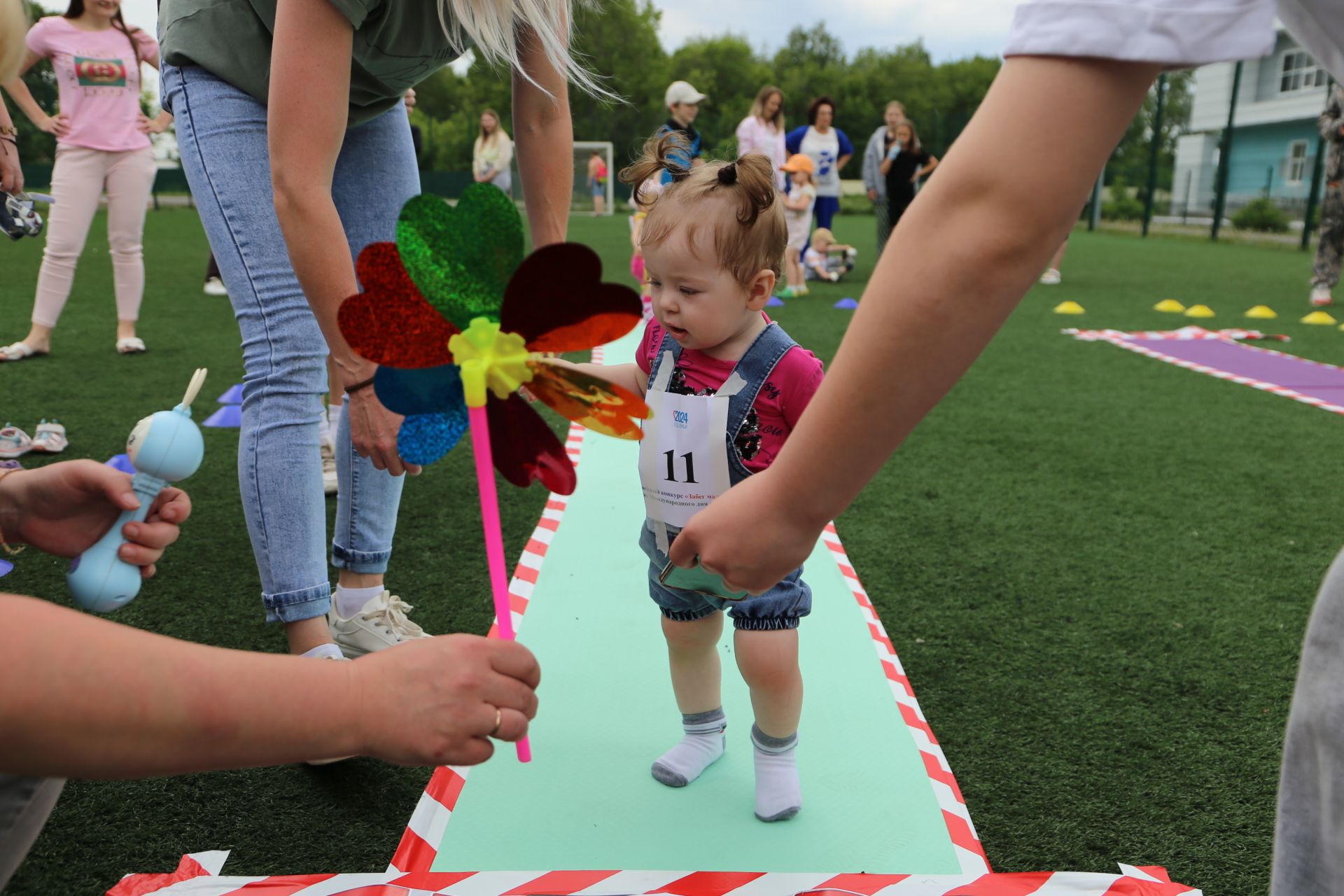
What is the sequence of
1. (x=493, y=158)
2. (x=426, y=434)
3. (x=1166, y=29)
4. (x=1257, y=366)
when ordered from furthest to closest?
(x=493, y=158) → (x=1257, y=366) → (x=426, y=434) → (x=1166, y=29)

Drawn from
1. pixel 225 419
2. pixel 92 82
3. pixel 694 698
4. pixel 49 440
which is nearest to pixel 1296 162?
pixel 92 82

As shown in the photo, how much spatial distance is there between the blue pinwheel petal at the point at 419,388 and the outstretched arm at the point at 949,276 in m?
0.29

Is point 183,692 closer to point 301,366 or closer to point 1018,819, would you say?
point 301,366

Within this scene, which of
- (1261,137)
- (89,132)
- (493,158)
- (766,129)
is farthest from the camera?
(1261,137)

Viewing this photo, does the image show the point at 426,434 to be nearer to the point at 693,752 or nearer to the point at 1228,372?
the point at 693,752

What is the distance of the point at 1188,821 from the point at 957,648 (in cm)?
59

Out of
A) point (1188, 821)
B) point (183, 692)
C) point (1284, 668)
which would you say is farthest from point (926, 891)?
point (1284, 668)

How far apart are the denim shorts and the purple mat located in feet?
12.3

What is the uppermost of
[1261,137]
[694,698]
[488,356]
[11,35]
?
[1261,137]

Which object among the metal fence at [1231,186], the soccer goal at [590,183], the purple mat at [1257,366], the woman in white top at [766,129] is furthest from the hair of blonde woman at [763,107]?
the soccer goal at [590,183]

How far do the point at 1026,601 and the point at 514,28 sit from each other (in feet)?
5.48

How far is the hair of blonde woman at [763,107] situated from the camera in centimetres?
778

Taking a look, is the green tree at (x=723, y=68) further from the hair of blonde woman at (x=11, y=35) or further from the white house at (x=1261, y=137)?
the hair of blonde woman at (x=11, y=35)

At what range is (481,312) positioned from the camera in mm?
905
